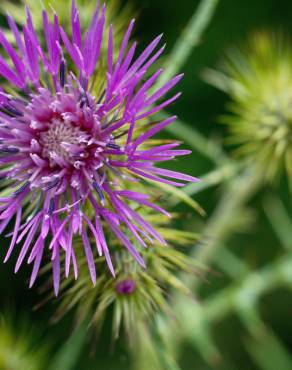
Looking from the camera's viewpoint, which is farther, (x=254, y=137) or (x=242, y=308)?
(x=242, y=308)

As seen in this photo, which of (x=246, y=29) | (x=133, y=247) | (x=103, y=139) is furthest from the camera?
(x=246, y=29)

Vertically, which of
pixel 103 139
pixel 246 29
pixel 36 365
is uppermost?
pixel 246 29

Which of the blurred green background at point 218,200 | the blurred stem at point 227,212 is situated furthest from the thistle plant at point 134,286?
the blurred green background at point 218,200

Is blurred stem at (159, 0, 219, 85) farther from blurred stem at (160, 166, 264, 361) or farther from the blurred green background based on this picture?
the blurred green background

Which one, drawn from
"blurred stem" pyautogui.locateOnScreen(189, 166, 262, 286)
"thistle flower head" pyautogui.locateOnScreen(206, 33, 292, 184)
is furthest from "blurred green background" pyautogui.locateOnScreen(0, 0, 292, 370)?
"thistle flower head" pyautogui.locateOnScreen(206, 33, 292, 184)

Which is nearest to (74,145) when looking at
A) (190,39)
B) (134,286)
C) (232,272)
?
(134,286)

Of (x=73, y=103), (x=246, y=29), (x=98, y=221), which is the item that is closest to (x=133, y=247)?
(x=98, y=221)

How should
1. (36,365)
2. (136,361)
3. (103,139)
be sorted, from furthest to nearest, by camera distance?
(136,361), (36,365), (103,139)

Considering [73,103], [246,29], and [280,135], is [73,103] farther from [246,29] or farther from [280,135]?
[246,29]

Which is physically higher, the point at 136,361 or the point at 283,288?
the point at 283,288
